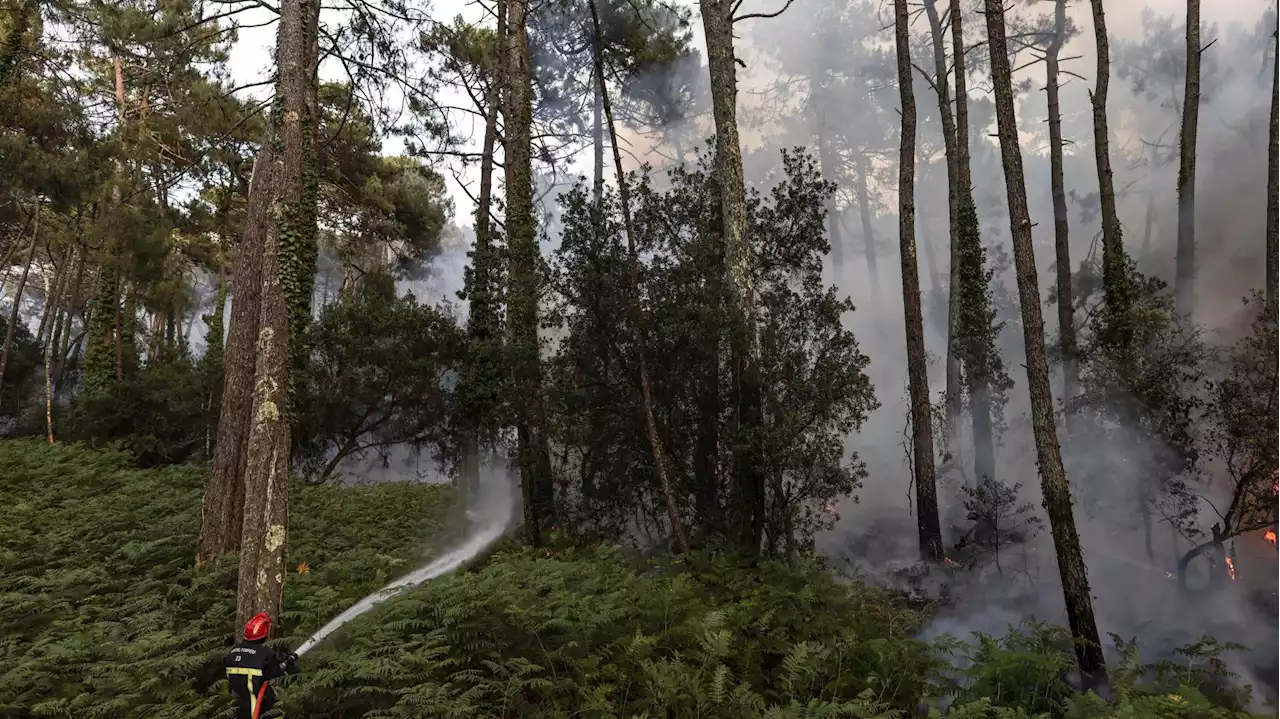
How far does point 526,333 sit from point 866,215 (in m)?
37.7

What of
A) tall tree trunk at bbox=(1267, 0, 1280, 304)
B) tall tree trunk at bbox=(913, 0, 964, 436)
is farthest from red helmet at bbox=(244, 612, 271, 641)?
tall tree trunk at bbox=(1267, 0, 1280, 304)

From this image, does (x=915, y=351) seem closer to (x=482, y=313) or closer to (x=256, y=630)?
(x=482, y=313)

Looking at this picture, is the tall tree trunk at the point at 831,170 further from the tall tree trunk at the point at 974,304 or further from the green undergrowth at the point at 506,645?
the green undergrowth at the point at 506,645

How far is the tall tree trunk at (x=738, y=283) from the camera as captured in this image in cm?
993

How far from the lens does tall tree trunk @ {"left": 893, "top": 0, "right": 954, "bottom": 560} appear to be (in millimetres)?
13891

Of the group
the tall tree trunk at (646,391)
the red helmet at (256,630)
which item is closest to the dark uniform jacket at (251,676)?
the red helmet at (256,630)

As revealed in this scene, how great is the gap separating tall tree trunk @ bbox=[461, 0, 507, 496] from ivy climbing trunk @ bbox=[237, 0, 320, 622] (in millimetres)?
4787

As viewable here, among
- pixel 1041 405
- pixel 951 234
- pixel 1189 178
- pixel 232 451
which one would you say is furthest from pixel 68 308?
pixel 1189 178

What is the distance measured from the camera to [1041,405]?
9.29 meters

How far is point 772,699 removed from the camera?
6.29m

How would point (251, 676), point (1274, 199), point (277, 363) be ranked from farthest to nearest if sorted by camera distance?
point (1274, 199)
point (277, 363)
point (251, 676)

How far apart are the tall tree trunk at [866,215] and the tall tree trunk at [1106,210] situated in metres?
24.6

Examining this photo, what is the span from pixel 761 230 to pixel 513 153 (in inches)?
210

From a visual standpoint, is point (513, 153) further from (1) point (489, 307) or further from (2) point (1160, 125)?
(2) point (1160, 125)
